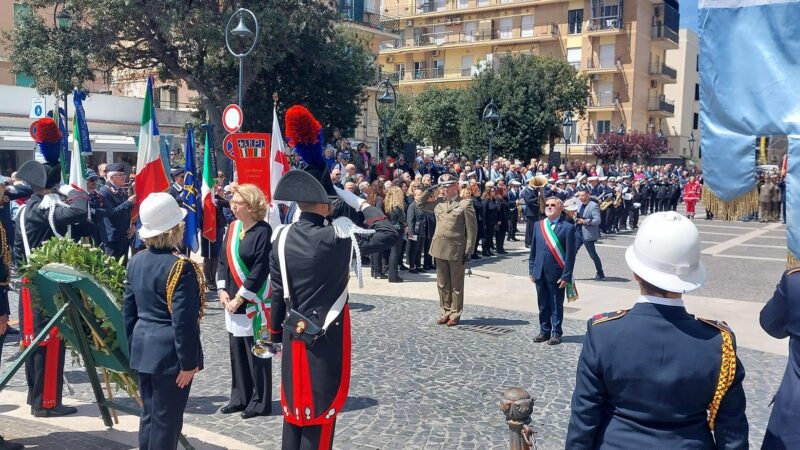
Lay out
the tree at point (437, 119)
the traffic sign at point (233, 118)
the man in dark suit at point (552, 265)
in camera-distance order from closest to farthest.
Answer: the man in dark suit at point (552, 265), the traffic sign at point (233, 118), the tree at point (437, 119)

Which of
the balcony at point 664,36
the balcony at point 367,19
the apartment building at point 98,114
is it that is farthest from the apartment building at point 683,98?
the apartment building at point 98,114

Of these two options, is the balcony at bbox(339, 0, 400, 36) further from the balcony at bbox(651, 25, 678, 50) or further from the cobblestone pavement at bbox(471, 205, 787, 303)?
the cobblestone pavement at bbox(471, 205, 787, 303)

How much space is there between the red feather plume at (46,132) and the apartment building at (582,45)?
42.9 metres

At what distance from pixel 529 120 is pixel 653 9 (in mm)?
21531

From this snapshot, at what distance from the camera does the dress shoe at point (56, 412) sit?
552 centimetres

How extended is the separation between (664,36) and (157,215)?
5610cm

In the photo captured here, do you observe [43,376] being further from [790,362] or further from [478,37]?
[478,37]

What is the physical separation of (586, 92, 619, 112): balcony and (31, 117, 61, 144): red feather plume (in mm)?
48799

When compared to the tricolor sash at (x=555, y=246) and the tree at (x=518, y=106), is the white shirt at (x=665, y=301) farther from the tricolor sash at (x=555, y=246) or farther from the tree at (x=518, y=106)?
the tree at (x=518, y=106)

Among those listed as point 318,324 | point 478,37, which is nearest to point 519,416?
point 318,324

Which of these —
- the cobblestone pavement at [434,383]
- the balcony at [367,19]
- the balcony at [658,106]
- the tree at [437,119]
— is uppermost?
the balcony at [367,19]

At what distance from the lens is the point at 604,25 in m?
51.5

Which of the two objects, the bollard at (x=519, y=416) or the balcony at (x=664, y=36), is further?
the balcony at (x=664, y=36)

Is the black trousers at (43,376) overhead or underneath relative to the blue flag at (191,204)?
underneath
